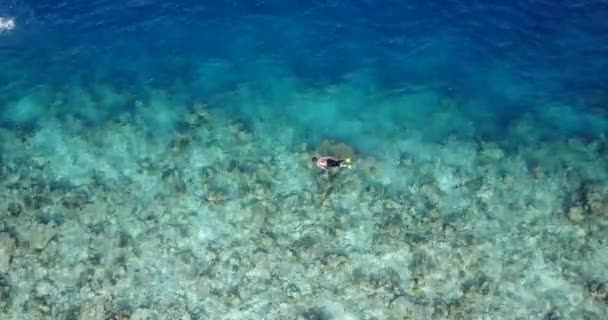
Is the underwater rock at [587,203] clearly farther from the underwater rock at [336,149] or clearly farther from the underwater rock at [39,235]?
the underwater rock at [39,235]

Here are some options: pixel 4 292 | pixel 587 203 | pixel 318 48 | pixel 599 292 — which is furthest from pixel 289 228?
pixel 587 203

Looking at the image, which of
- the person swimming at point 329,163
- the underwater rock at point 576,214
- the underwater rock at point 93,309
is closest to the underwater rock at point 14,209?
the underwater rock at point 93,309

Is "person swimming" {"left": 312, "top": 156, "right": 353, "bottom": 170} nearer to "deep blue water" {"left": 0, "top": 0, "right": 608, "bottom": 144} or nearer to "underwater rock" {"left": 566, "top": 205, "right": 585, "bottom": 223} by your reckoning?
"deep blue water" {"left": 0, "top": 0, "right": 608, "bottom": 144}

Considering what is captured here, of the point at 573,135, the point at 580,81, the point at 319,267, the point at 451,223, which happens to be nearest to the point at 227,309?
the point at 319,267

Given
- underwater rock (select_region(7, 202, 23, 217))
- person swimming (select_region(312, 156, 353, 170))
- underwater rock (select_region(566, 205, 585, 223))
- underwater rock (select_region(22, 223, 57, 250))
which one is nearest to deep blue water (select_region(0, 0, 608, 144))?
person swimming (select_region(312, 156, 353, 170))

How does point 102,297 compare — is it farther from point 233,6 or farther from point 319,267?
point 233,6

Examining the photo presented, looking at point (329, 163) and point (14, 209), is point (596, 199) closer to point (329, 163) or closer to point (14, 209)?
point (329, 163)

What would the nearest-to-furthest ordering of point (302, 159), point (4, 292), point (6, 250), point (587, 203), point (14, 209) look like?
point (4, 292), point (6, 250), point (587, 203), point (14, 209), point (302, 159)

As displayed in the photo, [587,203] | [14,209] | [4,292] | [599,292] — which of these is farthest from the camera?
[14,209]
